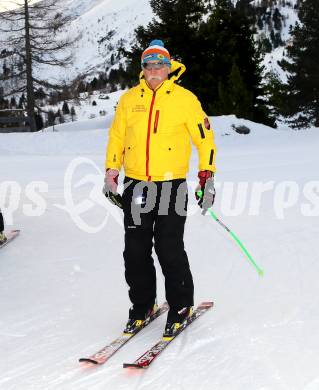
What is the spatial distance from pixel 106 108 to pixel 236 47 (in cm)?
11800

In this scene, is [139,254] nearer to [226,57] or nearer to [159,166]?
[159,166]

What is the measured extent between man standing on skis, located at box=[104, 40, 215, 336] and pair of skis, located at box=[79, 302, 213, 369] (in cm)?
6

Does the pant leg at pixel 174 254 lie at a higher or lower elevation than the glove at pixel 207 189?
lower

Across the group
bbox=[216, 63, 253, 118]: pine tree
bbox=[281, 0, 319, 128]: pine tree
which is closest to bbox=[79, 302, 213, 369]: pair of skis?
bbox=[216, 63, 253, 118]: pine tree

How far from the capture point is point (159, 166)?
375 cm

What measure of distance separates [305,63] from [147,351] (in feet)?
130

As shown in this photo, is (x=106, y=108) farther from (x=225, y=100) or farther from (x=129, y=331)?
(x=129, y=331)

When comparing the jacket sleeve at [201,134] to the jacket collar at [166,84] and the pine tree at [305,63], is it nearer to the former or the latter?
the jacket collar at [166,84]

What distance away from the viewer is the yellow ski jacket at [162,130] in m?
3.71

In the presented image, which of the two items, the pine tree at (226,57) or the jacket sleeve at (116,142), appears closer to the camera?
the jacket sleeve at (116,142)

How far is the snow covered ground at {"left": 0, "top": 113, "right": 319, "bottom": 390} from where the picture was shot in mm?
3317

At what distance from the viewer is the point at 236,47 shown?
31.7 meters

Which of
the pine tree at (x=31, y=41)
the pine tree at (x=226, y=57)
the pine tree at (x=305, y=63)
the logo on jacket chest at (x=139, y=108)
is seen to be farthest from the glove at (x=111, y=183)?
the pine tree at (x=305, y=63)

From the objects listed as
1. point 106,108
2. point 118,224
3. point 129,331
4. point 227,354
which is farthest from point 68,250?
point 106,108
